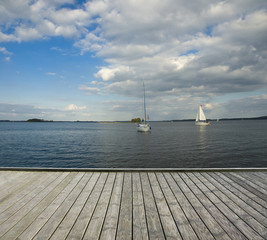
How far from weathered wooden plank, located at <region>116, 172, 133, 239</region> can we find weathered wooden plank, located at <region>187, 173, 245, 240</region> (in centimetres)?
151

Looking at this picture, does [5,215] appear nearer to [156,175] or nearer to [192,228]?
[192,228]

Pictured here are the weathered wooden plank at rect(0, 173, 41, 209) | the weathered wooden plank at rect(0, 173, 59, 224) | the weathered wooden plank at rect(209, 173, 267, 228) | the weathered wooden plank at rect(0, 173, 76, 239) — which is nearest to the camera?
the weathered wooden plank at rect(0, 173, 76, 239)

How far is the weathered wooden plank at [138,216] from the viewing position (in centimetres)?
261

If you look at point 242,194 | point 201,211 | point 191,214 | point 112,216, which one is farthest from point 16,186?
point 242,194

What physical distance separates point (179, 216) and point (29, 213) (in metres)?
2.79

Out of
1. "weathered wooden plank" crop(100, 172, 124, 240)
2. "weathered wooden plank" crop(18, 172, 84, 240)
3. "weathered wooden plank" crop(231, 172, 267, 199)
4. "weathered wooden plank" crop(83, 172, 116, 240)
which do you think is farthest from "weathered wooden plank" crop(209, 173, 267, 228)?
"weathered wooden plank" crop(18, 172, 84, 240)

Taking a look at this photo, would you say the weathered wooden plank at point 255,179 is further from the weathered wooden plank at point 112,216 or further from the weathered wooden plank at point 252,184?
the weathered wooden plank at point 112,216

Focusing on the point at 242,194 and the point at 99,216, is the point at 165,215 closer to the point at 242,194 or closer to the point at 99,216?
the point at 99,216

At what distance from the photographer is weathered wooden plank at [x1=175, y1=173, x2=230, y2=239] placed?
2.64 m

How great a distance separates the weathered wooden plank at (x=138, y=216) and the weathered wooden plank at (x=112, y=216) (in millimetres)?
322

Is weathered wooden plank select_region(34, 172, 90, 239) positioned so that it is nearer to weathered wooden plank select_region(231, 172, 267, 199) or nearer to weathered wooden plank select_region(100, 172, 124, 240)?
weathered wooden plank select_region(100, 172, 124, 240)

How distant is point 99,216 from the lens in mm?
3090

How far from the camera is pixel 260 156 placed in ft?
59.8

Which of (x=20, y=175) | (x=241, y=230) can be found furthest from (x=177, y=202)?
(x=20, y=175)
